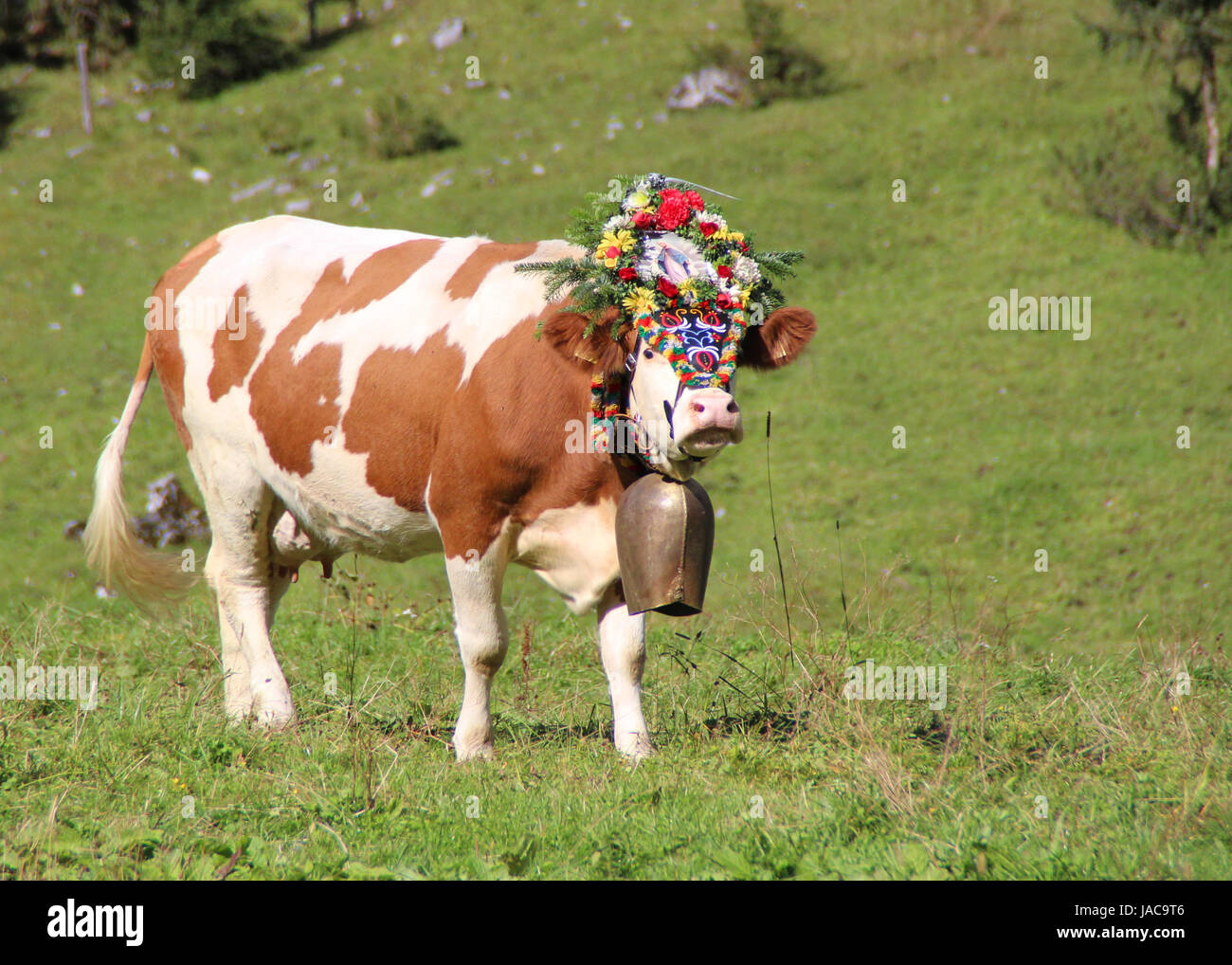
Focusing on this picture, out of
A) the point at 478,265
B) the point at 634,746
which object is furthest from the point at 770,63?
the point at 634,746

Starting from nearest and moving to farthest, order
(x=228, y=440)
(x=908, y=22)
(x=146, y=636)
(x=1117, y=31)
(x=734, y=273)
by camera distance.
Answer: (x=734, y=273), (x=228, y=440), (x=146, y=636), (x=1117, y=31), (x=908, y=22)

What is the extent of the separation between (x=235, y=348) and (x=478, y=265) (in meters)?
1.51

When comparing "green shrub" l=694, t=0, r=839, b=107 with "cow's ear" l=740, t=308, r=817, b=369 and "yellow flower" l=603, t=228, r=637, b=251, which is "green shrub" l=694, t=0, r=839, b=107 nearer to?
"cow's ear" l=740, t=308, r=817, b=369

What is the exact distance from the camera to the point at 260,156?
2233 cm

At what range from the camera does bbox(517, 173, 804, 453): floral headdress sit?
466 centimetres

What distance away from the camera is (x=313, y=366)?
5836mm

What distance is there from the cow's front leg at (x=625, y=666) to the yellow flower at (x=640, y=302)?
4.02 feet

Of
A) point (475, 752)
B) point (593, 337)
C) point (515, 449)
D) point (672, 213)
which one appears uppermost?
point (672, 213)

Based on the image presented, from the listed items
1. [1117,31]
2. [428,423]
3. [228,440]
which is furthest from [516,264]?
[1117,31]

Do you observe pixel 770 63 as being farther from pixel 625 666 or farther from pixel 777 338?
pixel 625 666

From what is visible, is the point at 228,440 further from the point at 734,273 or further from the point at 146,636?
the point at 734,273

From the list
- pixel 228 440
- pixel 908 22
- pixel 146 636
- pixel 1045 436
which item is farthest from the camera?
pixel 908 22

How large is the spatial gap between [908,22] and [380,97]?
10.9 metres

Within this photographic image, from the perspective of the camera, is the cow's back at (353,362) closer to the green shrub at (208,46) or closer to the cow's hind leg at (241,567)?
the cow's hind leg at (241,567)
